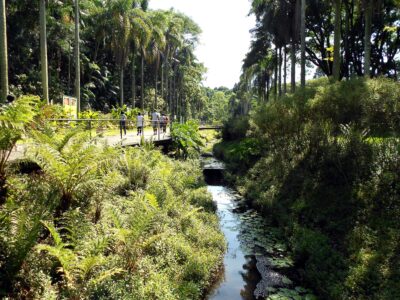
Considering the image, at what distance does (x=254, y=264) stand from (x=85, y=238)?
5.50m

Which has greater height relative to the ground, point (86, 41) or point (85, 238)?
point (86, 41)

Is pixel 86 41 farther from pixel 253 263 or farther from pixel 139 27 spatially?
pixel 253 263

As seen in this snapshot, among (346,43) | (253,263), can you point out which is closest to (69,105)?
(253,263)

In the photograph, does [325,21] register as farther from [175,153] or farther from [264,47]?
[175,153]

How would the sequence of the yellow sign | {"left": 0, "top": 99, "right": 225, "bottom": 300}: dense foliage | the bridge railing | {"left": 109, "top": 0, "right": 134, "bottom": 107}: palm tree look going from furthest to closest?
{"left": 109, "top": 0, "right": 134, "bottom": 107}: palm tree < the yellow sign < the bridge railing < {"left": 0, "top": 99, "right": 225, "bottom": 300}: dense foliage

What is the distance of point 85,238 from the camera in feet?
21.2

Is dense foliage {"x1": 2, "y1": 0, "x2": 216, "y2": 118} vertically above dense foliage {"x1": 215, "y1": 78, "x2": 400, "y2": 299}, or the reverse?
dense foliage {"x1": 2, "y1": 0, "x2": 216, "y2": 118}

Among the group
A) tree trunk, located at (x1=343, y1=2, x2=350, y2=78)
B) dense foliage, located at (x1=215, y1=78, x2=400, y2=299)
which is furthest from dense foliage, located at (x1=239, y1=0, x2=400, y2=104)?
dense foliage, located at (x1=215, y1=78, x2=400, y2=299)

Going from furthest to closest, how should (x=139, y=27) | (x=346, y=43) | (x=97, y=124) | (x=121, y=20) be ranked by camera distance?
(x=139, y=27) < (x=121, y=20) < (x=346, y=43) < (x=97, y=124)

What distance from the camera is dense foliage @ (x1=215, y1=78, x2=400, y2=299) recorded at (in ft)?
26.8

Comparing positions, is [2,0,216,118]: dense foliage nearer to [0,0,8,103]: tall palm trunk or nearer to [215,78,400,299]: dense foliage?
[0,0,8,103]: tall palm trunk

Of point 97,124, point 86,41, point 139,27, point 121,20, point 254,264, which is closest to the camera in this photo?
point 254,264

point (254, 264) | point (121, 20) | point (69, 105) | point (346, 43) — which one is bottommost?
point (254, 264)

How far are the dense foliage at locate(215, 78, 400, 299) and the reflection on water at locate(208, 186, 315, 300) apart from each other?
0.52 meters
